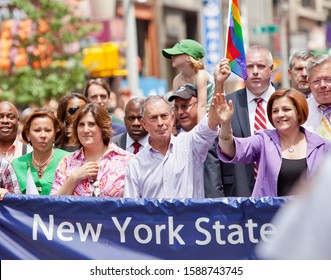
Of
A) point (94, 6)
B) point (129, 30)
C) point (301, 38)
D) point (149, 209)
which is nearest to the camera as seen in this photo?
point (149, 209)

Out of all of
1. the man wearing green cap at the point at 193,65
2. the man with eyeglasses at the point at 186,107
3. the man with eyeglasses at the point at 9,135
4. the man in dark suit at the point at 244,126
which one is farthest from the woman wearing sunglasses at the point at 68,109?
the man in dark suit at the point at 244,126

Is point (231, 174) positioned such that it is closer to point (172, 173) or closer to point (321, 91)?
point (321, 91)

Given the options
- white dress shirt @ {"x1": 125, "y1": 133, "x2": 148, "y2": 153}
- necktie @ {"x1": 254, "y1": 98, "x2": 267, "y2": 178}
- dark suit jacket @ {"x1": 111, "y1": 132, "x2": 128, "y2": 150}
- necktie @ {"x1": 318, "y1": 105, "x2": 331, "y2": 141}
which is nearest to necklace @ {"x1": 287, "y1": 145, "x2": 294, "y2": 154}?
necktie @ {"x1": 318, "y1": 105, "x2": 331, "y2": 141}

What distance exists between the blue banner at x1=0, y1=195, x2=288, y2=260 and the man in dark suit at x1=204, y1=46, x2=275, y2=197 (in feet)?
4.50

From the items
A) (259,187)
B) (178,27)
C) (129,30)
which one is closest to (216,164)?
(259,187)

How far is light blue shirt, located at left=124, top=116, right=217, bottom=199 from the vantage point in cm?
650

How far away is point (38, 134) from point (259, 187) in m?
1.95

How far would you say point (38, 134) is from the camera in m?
7.47

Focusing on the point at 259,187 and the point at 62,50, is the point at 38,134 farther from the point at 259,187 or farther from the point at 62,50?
the point at 62,50

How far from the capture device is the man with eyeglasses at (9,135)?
26.2ft

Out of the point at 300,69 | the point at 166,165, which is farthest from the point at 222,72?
the point at 300,69

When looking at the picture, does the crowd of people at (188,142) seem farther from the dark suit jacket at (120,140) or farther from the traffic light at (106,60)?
the traffic light at (106,60)

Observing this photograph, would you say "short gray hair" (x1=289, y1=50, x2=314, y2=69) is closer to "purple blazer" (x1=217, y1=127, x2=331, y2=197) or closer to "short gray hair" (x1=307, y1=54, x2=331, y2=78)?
"short gray hair" (x1=307, y1=54, x2=331, y2=78)
